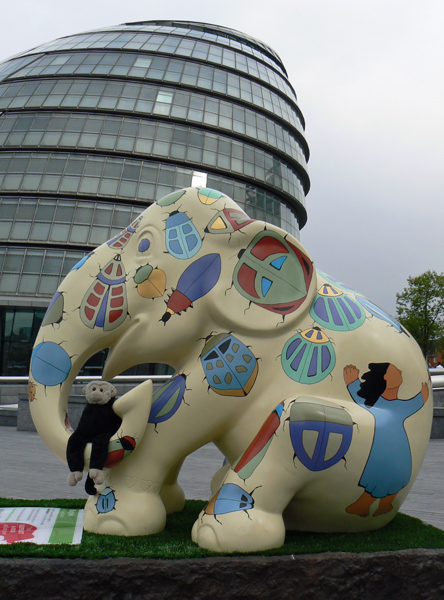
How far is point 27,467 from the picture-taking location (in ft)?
22.0

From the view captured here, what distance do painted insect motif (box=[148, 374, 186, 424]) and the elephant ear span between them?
1.44ft

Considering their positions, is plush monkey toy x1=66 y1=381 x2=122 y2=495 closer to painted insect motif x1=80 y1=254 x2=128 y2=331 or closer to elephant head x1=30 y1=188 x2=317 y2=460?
elephant head x1=30 y1=188 x2=317 y2=460

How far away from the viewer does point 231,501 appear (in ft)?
8.12

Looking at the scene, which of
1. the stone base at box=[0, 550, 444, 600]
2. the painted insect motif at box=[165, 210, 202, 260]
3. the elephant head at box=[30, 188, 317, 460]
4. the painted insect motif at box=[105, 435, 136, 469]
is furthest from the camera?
the painted insect motif at box=[165, 210, 202, 260]

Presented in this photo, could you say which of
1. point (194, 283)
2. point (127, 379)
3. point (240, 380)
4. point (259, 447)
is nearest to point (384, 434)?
point (259, 447)

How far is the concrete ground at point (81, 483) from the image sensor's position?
475cm

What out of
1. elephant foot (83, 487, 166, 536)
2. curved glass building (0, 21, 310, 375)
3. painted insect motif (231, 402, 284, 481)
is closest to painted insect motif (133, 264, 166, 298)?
painted insect motif (231, 402, 284, 481)

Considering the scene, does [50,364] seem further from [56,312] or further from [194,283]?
[194,283]

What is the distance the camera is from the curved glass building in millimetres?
21188

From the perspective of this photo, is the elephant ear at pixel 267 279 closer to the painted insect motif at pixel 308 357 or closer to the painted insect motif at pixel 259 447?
the painted insect motif at pixel 308 357

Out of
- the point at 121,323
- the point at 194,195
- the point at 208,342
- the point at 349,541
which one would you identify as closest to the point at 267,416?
the point at 208,342

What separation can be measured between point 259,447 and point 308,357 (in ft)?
1.70

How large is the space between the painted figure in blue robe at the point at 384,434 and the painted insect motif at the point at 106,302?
4.02 ft

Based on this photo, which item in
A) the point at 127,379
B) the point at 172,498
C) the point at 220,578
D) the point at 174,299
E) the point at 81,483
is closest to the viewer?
the point at 220,578
